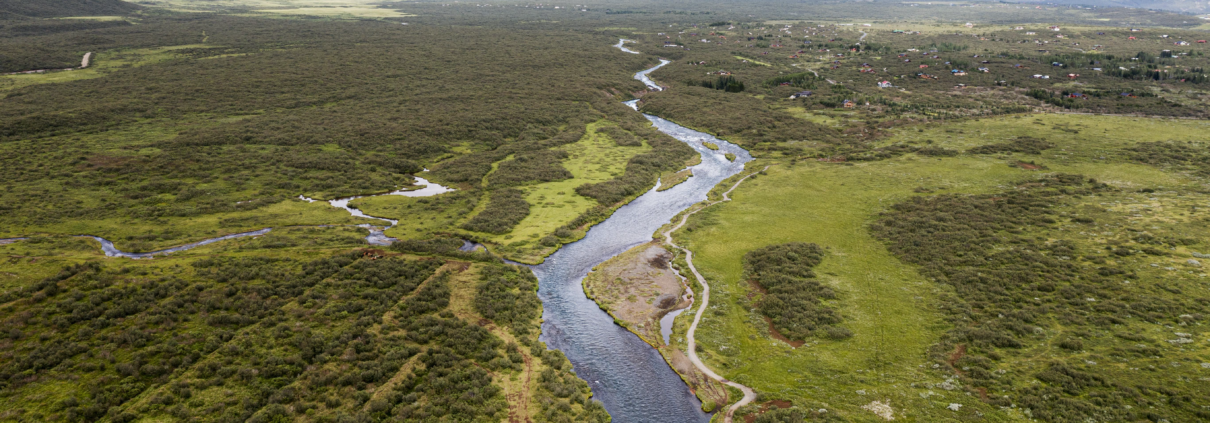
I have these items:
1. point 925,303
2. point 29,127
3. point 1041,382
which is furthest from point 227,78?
point 1041,382

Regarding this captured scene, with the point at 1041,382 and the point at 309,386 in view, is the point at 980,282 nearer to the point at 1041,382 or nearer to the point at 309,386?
the point at 1041,382

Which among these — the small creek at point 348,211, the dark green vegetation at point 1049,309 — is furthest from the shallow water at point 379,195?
the dark green vegetation at point 1049,309

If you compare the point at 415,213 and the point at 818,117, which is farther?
the point at 818,117

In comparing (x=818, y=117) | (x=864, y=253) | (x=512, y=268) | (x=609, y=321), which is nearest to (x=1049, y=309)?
(x=864, y=253)

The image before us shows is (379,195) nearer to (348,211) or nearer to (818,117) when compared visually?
(348,211)

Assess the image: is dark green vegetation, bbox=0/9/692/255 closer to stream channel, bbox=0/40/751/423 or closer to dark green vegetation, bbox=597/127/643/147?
dark green vegetation, bbox=597/127/643/147

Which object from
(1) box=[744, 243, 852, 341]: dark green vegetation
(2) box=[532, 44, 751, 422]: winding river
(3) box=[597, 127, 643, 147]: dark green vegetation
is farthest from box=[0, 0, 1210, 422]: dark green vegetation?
(2) box=[532, 44, 751, 422]: winding river
